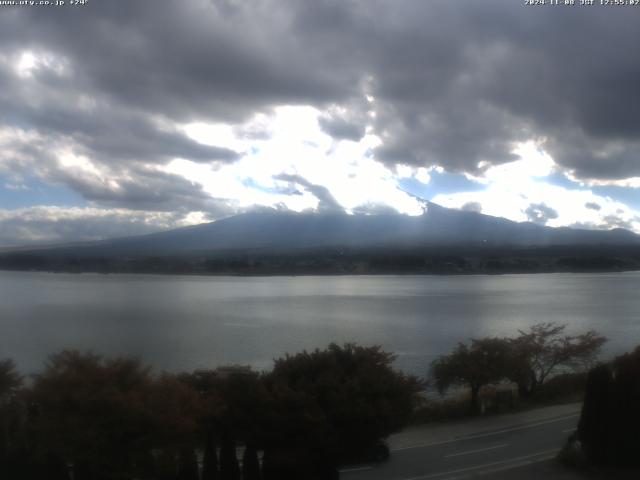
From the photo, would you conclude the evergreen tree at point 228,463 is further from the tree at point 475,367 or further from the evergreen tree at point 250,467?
the tree at point 475,367

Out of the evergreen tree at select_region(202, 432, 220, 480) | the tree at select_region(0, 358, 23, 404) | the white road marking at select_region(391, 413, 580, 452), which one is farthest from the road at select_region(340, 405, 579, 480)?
the tree at select_region(0, 358, 23, 404)

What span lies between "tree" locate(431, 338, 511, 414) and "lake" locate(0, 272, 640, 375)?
236 inches

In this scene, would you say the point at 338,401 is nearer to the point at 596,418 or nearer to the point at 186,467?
the point at 186,467

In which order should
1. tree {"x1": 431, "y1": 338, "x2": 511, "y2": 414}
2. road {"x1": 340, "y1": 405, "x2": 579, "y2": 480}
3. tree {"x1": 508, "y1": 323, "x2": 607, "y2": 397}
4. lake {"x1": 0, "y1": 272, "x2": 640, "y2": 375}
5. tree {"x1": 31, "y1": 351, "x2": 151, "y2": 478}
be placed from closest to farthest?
tree {"x1": 31, "y1": 351, "x2": 151, "y2": 478} → road {"x1": 340, "y1": 405, "x2": 579, "y2": 480} → tree {"x1": 431, "y1": 338, "x2": 511, "y2": 414} → tree {"x1": 508, "y1": 323, "x2": 607, "y2": 397} → lake {"x1": 0, "y1": 272, "x2": 640, "y2": 375}

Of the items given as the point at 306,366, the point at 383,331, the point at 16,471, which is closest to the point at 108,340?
the point at 383,331

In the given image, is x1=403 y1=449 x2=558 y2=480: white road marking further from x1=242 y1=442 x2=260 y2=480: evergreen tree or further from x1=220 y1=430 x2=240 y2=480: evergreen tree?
x1=220 y1=430 x2=240 y2=480: evergreen tree

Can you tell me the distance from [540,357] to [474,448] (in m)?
9.27

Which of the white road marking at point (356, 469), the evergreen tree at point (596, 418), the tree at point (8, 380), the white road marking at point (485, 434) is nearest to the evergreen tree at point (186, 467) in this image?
the white road marking at point (356, 469)

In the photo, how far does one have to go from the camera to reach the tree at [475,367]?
16500mm

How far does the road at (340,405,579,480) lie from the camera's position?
10383 millimetres

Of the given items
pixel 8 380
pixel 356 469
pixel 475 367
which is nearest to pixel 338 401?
pixel 356 469

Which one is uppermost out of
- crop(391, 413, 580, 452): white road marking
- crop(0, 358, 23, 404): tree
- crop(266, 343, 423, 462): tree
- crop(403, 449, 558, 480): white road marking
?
crop(0, 358, 23, 404): tree

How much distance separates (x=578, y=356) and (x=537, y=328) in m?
1.95

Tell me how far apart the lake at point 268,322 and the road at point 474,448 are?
29.9ft
